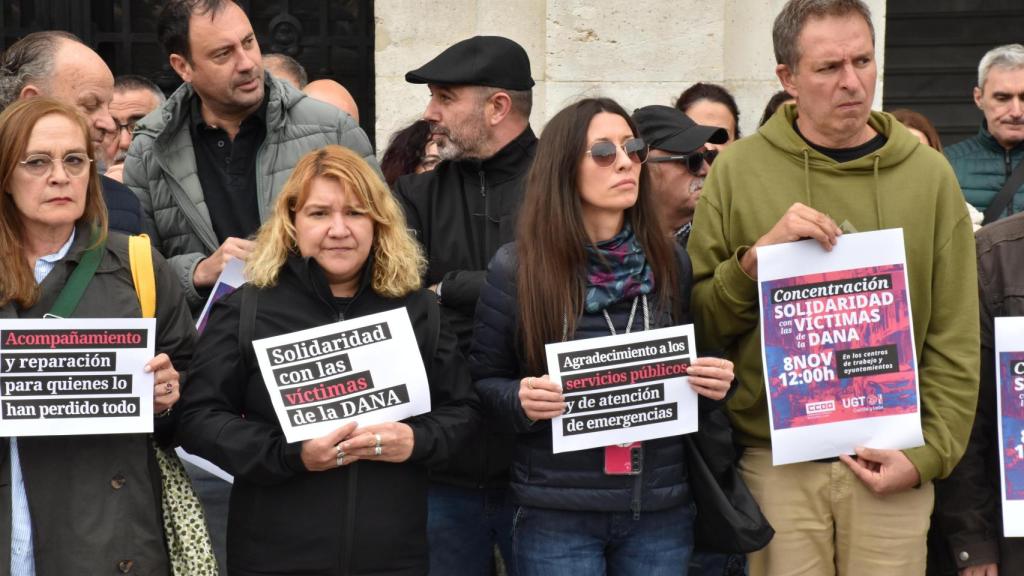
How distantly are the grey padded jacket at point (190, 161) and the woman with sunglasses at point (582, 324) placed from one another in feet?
2.91

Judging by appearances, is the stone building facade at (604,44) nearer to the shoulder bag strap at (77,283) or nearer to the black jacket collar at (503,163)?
the black jacket collar at (503,163)

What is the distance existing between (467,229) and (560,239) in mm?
615

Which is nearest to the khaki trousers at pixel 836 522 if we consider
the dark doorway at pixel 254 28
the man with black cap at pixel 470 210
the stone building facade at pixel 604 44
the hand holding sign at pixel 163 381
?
the man with black cap at pixel 470 210

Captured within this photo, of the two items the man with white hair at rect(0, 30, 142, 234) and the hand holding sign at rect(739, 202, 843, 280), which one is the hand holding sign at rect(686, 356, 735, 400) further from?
the man with white hair at rect(0, 30, 142, 234)

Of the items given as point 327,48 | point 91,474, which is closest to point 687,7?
point 327,48

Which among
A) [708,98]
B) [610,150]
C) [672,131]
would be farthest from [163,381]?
[708,98]

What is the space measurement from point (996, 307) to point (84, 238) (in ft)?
8.54

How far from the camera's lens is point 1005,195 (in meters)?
5.82

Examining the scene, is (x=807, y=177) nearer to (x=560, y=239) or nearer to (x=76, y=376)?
(x=560, y=239)

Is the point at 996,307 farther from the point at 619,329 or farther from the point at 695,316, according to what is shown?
the point at 619,329

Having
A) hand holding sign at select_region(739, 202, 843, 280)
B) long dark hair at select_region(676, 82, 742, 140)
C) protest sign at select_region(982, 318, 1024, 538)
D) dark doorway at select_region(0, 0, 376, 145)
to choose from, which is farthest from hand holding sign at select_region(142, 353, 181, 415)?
dark doorway at select_region(0, 0, 376, 145)

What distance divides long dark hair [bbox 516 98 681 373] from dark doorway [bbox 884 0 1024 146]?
18.2 feet

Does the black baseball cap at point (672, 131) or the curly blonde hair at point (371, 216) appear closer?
the curly blonde hair at point (371, 216)

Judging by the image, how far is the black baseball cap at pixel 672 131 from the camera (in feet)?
15.5
